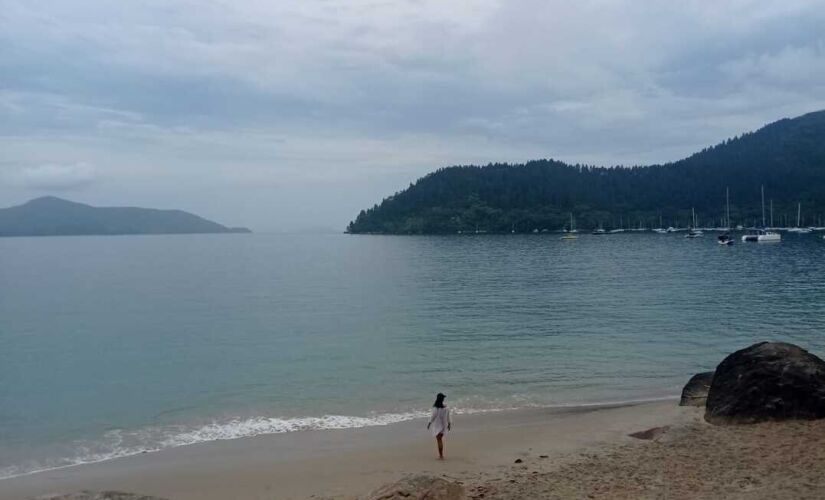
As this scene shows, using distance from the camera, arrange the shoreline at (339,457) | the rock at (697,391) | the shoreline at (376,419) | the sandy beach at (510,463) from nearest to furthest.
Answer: the sandy beach at (510,463), the shoreline at (339,457), the shoreline at (376,419), the rock at (697,391)

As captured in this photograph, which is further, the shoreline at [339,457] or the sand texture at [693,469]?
the shoreline at [339,457]

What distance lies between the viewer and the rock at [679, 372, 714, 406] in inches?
711

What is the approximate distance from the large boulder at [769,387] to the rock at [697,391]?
209 centimetres

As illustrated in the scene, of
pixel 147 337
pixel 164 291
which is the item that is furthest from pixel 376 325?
pixel 164 291

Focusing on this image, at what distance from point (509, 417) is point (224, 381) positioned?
11.7 meters

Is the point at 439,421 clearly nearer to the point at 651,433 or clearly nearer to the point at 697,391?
the point at 651,433

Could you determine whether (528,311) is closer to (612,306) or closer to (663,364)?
(612,306)

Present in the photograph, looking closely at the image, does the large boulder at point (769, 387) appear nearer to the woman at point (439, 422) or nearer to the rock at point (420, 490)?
the woman at point (439, 422)

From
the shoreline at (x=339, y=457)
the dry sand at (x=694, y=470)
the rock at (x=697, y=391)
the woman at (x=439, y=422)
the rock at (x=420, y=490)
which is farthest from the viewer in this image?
the rock at (x=697, y=391)

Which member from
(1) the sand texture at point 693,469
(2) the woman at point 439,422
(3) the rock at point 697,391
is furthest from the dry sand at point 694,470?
(3) the rock at point 697,391

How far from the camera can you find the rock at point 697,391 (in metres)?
18.1

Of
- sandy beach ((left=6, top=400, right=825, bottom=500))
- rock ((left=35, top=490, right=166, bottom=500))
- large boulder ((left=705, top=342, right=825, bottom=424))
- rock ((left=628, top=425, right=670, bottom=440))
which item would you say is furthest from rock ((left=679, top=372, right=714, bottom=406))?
rock ((left=35, top=490, right=166, bottom=500))

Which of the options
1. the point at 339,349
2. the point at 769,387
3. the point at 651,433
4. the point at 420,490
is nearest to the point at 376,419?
the point at 651,433

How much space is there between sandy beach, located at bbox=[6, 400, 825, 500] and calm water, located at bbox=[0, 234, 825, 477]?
1698 mm
